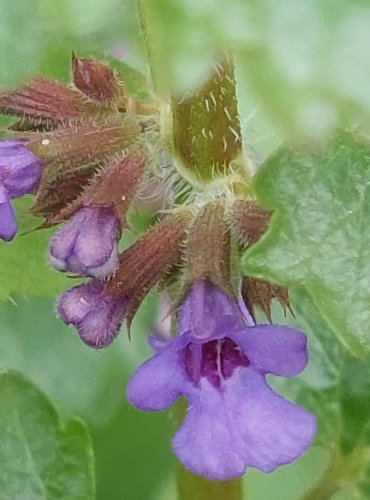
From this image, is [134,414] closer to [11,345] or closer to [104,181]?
[11,345]

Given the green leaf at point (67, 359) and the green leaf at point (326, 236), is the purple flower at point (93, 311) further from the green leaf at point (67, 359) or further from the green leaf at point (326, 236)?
the green leaf at point (67, 359)

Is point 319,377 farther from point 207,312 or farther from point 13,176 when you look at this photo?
point 13,176

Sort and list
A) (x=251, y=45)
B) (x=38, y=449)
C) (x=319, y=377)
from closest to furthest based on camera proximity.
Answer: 1. (x=251, y=45)
2. (x=38, y=449)
3. (x=319, y=377)

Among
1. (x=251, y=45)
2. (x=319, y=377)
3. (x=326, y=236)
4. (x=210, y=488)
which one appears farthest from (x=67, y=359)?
(x=251, y=45)

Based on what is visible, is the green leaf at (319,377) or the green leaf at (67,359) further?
the green leaf at (67,359)

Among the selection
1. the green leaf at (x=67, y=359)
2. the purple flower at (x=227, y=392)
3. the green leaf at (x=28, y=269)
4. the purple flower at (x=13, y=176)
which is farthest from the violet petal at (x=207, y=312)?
the green leaf at (x=67, y=359)

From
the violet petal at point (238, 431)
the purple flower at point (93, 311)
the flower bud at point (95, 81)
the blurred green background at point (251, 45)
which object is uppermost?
the blurred green background at point (251, 45)

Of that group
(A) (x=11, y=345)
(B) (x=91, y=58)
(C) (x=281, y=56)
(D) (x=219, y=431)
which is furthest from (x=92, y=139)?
(A) (x=11, y=345)
